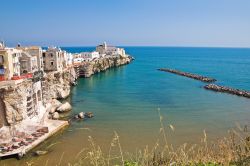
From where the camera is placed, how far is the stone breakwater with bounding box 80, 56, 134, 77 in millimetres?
72750

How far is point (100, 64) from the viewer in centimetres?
8494

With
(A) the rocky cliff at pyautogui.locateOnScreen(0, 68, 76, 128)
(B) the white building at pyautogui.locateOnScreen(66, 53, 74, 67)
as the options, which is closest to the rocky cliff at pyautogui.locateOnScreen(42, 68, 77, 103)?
(A) the rocky cliff at pyautogui.locateOnScreen(0, 68, 76, 128)

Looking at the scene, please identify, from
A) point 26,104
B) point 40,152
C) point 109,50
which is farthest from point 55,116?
point 109,50

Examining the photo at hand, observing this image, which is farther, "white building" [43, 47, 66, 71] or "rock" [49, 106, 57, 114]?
"white building" [43, 47, 66, 71]

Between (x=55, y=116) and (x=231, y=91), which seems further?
(x=231, y=91)

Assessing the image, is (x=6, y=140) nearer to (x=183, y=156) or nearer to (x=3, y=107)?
(x=3, y=107)

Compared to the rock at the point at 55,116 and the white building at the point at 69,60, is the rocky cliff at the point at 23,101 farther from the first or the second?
the white building at the point at 69,60

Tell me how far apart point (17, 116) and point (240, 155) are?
84.6 ft

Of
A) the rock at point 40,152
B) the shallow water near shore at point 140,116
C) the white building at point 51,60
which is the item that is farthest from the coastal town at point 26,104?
the white building at point 51,60

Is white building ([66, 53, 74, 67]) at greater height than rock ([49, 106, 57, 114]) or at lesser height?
greater

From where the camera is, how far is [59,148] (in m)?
24.6

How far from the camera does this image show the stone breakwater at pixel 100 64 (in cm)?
7275

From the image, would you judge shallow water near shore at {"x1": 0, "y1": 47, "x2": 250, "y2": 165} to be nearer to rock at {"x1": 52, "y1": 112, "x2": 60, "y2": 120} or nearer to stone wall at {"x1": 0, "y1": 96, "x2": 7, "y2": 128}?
rock at {"x1": 52, "y1": 112, "x2": 60, "y2": 120}

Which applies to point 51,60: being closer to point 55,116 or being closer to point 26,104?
point 55,116
